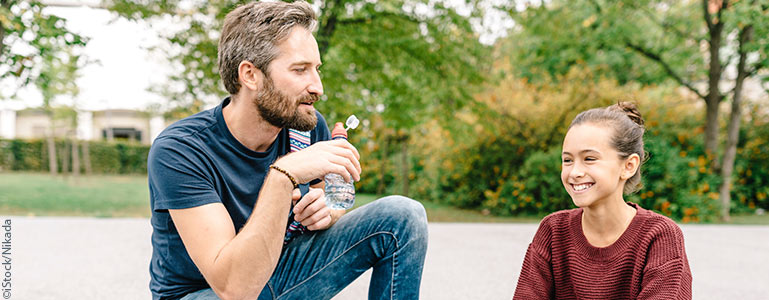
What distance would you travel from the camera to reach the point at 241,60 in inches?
74.7

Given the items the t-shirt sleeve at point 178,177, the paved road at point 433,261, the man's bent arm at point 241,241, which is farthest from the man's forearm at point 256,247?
the paved road at point 433,261

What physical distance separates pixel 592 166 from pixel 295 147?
3.73 feet

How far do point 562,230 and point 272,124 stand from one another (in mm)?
1214

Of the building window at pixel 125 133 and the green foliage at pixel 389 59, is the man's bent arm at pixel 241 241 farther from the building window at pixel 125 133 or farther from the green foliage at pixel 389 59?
the building window at pixel 125 133

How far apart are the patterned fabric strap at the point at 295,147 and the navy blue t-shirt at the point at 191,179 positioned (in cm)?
10

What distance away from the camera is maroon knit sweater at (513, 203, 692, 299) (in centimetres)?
189

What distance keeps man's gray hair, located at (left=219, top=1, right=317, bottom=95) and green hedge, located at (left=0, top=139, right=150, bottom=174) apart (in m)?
21.0

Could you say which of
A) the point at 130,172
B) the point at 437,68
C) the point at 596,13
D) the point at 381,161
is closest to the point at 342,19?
the point at 437,68

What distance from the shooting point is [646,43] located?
9195 millimetres

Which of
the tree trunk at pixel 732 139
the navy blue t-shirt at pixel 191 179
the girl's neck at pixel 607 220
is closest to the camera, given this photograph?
the navy blue t-shirt at pixel 191 179

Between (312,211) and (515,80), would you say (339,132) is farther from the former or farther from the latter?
(515,80)

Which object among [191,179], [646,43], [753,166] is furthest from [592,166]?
[753,166]

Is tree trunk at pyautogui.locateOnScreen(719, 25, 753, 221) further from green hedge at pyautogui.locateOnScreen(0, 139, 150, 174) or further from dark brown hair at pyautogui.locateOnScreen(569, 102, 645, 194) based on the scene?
green hedge at pyautogui.locateOnScreen(0, 139, 150, 174)

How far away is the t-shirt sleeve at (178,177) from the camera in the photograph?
1605mm
